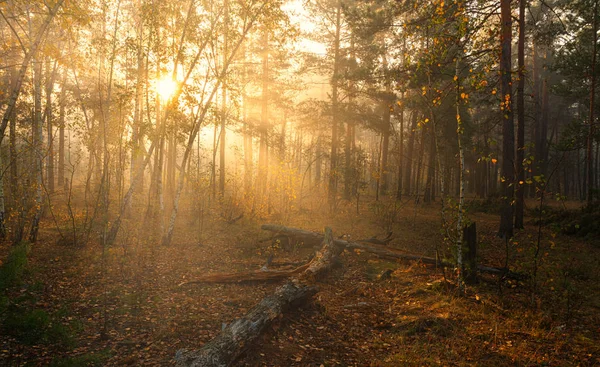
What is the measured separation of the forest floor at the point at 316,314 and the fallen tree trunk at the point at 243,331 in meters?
0.24

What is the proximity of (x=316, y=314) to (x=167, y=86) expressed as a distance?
955 cm

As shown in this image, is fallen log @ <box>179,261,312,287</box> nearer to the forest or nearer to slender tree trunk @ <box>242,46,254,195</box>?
the forest

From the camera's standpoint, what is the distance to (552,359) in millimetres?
4641

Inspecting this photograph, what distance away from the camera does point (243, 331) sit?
16.4ft

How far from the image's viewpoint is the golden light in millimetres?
11266

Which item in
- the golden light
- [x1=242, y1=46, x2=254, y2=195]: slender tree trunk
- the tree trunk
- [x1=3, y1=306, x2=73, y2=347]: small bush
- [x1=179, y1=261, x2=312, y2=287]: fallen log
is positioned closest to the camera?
[x1=3, y1=306, x2=73, y2=347]: small bush

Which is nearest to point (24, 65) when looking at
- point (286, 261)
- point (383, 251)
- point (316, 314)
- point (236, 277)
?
point (236, 277)

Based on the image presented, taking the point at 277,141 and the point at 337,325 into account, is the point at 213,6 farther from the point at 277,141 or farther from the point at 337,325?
the point at 337,325

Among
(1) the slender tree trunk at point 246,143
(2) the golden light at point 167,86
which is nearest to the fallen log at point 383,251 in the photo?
(1) the slender tree trunk at point 246,143

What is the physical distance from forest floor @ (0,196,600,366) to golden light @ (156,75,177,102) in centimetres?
536

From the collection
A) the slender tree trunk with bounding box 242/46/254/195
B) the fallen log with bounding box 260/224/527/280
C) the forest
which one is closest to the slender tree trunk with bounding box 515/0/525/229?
the forest

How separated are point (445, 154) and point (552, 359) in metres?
22.1

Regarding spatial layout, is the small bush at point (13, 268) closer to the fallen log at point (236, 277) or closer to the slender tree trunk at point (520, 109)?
the fallen log at point (236, 277)

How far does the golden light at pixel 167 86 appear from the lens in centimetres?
1127
